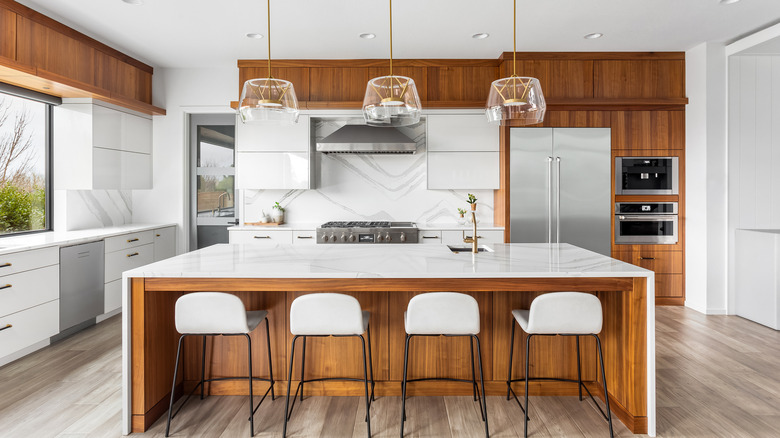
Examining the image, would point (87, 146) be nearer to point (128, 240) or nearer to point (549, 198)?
point (128, 240)

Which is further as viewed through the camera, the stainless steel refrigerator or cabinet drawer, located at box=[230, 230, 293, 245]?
cabinet drawer, located at box=[230, 230, 293, 245]

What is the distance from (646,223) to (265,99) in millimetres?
4195

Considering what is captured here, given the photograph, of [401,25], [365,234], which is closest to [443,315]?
[365,234]

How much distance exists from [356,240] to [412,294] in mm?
2102

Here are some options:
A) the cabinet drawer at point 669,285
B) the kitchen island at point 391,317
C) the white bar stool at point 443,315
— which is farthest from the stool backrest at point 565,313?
the cabinet drawer at point 669,285

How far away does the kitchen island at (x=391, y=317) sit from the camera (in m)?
2.24

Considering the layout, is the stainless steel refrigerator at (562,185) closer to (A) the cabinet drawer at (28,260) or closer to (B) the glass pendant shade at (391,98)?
(B) the glass pendant shade at (391,98)

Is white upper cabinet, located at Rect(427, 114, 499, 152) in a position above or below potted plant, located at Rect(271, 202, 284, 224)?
above

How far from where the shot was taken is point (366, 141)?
4.68 m

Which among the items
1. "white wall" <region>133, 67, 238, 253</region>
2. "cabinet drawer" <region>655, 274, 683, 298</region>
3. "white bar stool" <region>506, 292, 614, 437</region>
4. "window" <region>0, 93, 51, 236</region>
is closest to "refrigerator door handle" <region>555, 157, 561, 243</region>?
"cabinet drawer" <region>655, 274, 683, 298</region>

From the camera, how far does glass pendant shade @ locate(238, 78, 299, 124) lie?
245cm

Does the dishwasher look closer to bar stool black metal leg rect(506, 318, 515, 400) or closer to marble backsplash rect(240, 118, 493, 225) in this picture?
marble backsplash rect(240, 118, 493, 225)

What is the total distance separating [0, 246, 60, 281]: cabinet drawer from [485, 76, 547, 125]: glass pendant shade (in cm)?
343

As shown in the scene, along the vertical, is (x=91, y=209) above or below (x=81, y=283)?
above
